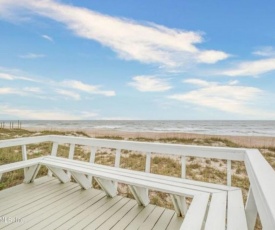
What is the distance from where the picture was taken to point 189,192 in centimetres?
255

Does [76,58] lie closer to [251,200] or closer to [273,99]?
[251,200]

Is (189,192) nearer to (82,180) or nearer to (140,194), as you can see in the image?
(140,194)

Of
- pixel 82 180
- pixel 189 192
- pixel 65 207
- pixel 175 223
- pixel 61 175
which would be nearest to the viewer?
pixel 189 192

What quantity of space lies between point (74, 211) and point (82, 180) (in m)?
0.73

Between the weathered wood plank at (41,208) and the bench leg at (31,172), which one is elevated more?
the bench leg at (31,172)

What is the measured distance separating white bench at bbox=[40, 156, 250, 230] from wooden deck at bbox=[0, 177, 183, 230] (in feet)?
0.63

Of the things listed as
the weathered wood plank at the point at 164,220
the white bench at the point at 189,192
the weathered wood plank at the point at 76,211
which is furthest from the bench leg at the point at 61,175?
the weathered wood plank at the point at 164,220

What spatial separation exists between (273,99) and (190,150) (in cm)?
4245

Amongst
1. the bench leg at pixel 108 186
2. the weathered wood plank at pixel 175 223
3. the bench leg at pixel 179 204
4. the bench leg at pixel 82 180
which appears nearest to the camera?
the weathered wood plank at pixel 175 223

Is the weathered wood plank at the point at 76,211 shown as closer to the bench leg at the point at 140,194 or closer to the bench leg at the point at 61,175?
the bench leg at the point at 140,194

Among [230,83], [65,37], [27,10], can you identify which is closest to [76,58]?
[65,37]

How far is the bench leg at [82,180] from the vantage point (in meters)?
3.83

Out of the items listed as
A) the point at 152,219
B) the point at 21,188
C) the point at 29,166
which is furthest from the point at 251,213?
the point at 21,188

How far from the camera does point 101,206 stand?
11.3ft
